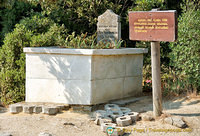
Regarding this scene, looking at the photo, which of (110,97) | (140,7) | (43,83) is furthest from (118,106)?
(140,7)

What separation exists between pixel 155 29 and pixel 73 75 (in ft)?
7.23

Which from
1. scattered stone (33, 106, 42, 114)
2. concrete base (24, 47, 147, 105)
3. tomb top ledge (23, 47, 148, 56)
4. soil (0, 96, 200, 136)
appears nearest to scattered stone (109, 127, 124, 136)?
soil (0, 96, 200, 136)

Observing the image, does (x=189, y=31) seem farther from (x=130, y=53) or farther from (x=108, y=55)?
(x=108, y=55)

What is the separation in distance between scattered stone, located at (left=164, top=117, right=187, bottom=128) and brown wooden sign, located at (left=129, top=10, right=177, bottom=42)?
148cm

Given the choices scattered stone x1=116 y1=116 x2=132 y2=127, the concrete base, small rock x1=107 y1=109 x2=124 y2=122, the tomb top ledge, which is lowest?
scattered stone x1=116 y1=116 x2=132 y2=127

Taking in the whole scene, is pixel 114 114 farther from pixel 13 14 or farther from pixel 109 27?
pixel 13 14

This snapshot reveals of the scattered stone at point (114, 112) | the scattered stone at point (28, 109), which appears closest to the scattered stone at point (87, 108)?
the scattered stone at point (114, 112)

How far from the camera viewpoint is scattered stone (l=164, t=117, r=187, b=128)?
5.38 meters

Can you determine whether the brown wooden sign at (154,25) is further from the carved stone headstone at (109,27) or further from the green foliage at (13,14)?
the green foliage at (13,14)

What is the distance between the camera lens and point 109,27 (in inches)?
347

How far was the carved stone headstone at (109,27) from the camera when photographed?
8.70m

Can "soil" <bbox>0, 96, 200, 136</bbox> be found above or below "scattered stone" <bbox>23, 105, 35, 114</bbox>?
below

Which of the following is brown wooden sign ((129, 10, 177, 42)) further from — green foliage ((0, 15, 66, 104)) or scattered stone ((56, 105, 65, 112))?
green foliage ((0, 15, 66, 104))

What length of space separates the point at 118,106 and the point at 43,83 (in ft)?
6.08
